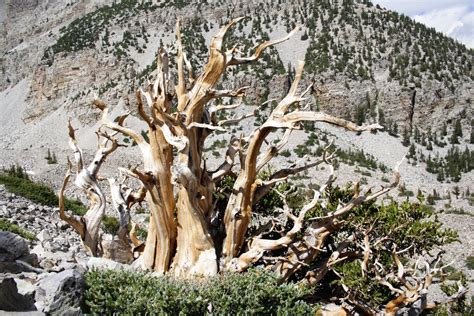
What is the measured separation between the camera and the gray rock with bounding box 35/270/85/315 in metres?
7.70

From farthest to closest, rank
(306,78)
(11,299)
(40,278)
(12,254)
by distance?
(306,78)
(12,254)
(40,278)
(11,299)

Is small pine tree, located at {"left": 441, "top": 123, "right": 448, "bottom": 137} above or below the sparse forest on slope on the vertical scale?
below

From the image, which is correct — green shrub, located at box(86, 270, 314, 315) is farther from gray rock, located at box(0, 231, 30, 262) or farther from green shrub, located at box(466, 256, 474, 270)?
green shrub, located at box(466, 256, 474, 270)

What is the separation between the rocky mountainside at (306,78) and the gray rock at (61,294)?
34.2 m

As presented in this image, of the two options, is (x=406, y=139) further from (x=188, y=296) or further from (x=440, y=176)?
(x=188, y=296)

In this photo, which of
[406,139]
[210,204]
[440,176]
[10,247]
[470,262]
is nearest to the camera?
[10,247]

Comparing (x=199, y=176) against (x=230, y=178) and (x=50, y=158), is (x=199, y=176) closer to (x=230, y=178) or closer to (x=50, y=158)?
(x=230, y=178)

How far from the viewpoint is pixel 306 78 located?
64.2m

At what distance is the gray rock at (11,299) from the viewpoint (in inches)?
282

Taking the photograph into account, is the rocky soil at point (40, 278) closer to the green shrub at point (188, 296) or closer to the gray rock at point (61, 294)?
the gray rock at point (61, 294)

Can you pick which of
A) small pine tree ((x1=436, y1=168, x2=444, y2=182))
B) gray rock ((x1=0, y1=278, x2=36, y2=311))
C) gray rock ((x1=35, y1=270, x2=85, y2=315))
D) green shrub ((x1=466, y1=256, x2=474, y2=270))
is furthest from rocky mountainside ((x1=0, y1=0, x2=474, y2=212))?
gray rock ((x1=0, y1=278, x2=36, y2=311))

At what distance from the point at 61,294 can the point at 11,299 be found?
0.78 m

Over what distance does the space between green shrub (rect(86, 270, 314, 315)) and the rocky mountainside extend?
33228 mm

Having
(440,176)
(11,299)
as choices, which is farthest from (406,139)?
(11,299)
